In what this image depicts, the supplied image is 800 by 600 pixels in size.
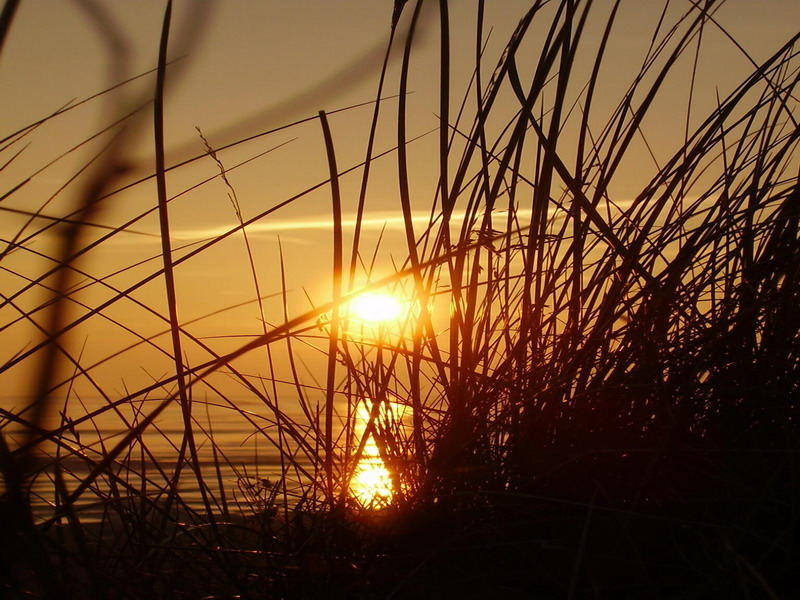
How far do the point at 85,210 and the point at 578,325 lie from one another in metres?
0.92

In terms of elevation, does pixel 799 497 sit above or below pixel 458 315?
below

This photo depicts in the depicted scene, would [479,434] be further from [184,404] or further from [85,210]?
[85,210]

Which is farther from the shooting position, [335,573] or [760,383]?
[760,383]

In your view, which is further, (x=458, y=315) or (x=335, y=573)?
(x=458, y=315)

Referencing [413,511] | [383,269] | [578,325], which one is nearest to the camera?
[413,511]

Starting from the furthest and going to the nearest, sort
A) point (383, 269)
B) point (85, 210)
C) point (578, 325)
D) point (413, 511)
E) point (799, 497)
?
point (383, 269) → point (578, 325) → point (413, 511) → point (799, 497) → point (85, 210)

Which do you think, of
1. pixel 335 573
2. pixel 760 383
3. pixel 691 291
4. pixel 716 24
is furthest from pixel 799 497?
pixel 716 24

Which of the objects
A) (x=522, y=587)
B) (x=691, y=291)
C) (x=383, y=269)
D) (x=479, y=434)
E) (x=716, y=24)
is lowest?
(x=522, y=587)

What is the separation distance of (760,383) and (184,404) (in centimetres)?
63

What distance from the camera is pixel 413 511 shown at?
91 centimetres

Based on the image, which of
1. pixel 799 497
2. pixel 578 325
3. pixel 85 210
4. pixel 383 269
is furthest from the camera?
pixel 383 269

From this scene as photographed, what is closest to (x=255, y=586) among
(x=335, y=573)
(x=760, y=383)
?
(x=335, y=573)

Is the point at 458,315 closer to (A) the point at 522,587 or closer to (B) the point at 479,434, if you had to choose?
(B) the point at 479,434

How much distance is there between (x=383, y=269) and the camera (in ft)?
4.91
